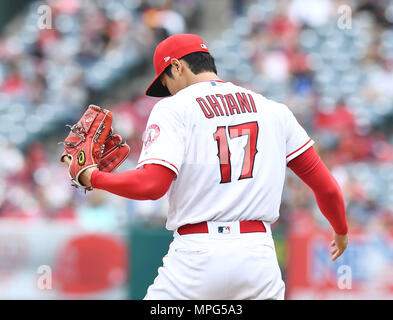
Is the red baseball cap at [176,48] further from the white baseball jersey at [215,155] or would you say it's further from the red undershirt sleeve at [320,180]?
the red undershirt sleeve at [320,180]

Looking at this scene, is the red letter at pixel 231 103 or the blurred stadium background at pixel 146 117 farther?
the blurred stadium background at pixel 146 117

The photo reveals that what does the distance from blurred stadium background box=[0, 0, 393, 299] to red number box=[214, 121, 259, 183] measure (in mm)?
4105

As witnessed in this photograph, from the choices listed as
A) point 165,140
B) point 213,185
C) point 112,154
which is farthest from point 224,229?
point 112,154

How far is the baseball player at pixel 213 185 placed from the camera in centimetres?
309

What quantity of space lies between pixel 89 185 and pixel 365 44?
8578mm

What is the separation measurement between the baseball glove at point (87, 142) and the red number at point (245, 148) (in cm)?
55

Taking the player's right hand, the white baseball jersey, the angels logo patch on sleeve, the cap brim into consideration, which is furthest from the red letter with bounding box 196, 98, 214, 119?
the player's right hand

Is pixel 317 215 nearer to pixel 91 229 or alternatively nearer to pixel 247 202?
pixel 91 229

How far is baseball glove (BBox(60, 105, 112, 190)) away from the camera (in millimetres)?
3238

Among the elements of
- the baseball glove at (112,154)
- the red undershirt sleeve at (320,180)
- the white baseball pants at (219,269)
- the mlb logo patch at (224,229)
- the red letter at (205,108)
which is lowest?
the white baseball pants at (219,269)

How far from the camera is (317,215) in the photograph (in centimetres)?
849

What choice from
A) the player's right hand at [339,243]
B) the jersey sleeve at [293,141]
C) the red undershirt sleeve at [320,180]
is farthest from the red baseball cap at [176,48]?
the player's right hand at [339,243]

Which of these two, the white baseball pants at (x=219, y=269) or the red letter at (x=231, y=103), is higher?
the red letter at (x=231, y=103)
